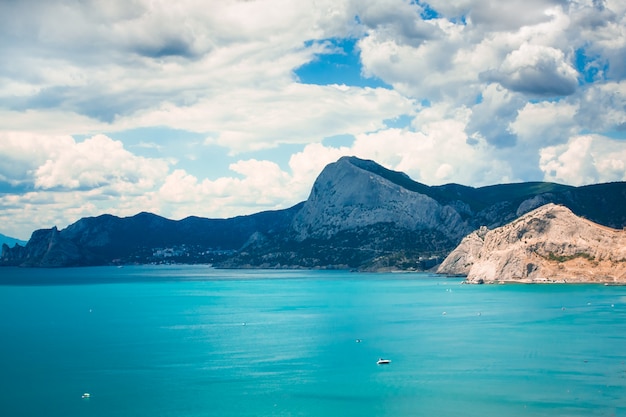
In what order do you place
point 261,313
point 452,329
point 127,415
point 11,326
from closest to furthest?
point 127,415
point 452,329
point 11,326
point 261,313

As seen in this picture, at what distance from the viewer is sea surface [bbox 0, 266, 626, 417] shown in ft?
256

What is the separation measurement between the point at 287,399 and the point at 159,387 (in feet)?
58.8

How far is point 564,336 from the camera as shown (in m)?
128

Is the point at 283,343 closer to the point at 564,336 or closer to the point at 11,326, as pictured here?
the point at 564,336

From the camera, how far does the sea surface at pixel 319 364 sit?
77.9 m

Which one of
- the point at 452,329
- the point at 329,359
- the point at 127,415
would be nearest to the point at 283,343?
the point at 329,359

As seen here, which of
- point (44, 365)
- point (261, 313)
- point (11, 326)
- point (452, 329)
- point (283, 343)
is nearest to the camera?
point (44, 365)

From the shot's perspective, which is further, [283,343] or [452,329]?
[452,329]

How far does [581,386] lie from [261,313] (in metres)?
103

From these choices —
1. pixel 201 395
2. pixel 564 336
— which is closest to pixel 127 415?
pixel 201 395

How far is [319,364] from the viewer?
103625mm

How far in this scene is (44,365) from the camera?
102188 millimetres

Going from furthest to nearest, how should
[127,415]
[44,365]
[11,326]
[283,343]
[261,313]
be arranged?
[261,313] < [11,326] < [283,343] < [44,365] < [127,415]

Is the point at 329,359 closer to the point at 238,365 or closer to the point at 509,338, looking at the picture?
the point at 238,365
